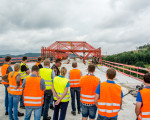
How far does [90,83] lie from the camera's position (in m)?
2.61

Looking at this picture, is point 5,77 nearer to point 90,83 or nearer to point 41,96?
point 41,96

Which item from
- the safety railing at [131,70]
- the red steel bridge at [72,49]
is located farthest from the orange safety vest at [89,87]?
the red steel bridge at [72,49]

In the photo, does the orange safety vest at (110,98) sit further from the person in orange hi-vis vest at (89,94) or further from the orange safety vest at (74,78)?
the orange safety vest at (74,78)

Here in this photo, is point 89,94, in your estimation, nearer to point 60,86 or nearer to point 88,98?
point 88,98

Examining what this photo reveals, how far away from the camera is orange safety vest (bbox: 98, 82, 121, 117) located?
2082 mm

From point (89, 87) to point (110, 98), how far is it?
2.07ft

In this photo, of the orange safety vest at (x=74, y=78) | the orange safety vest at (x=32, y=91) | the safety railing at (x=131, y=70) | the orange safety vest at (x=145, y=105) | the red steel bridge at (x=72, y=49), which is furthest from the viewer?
the red steel bridge at (x=72, y=49)

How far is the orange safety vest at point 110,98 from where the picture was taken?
6.83ft

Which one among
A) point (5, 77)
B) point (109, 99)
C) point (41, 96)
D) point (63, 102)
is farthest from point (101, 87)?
point (5, 77)

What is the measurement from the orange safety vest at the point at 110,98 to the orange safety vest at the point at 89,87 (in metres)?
0.48


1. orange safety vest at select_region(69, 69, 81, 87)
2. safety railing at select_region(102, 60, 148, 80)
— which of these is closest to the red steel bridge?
safety railing at select_region(102, 60, 148, 80)

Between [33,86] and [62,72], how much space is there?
28.4 inches

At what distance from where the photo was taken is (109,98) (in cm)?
208

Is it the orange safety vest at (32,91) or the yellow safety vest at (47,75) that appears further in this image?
the yellow safety vest at (47,75)
